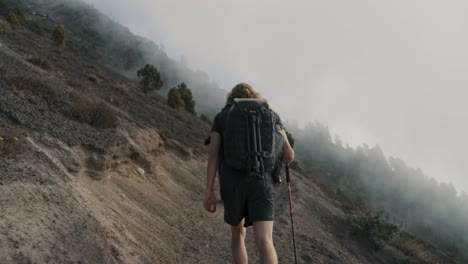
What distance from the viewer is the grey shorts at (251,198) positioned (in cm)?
267

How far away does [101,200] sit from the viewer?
505 cm

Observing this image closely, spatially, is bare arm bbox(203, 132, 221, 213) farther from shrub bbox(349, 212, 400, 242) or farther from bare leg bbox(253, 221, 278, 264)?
shrub bbox(349, 212, 400, 242)

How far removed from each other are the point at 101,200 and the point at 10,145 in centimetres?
150

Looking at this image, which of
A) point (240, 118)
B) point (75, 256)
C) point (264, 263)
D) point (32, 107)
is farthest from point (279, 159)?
point (32, 107)

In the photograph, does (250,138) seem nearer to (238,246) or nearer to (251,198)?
(251,198)

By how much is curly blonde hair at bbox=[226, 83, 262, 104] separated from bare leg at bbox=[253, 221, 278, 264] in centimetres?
111

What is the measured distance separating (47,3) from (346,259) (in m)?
125

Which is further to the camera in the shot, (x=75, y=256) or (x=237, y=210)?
(x=75, y=256)

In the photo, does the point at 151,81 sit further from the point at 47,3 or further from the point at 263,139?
the point at 47,3

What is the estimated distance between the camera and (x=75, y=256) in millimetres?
3051

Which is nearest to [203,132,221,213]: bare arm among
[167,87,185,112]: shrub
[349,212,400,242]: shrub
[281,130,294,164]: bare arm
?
[281,130,294,164]: bare arm

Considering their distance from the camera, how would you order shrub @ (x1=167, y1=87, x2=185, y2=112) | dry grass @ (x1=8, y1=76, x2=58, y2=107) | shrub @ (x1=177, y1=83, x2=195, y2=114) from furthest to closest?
shrub @ (x1=177, y1=83, x2=195, y2=114) < shrub @ (x1=167, y1=87, x2=185, y2=112) < dry grass @ (x1=8, y1=76, x2=58, y2=107)

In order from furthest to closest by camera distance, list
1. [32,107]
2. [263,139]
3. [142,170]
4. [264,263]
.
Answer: [142,170] < [32,107] < [263,139] < [264,263]

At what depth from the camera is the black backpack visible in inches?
104
